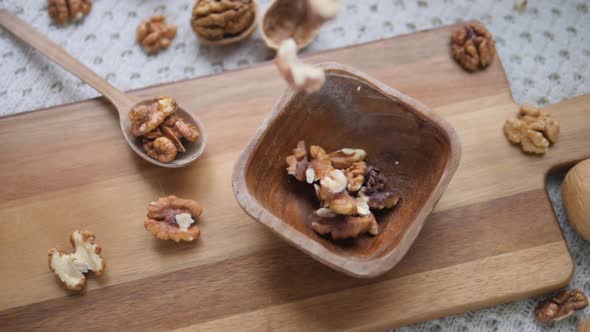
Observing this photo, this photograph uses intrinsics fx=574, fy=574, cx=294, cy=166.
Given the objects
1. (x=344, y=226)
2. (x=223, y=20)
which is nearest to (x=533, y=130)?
(x=344, y=226)

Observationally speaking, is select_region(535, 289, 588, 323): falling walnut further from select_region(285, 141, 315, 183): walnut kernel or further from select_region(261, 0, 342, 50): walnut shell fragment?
select_region(261, 0, 342, 50): walnut shell fragment

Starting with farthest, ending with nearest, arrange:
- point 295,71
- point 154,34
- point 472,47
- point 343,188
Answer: point 154,34, point 472,47, point 343,188, point 295,71

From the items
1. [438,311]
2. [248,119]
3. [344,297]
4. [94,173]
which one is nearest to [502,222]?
[438,311]

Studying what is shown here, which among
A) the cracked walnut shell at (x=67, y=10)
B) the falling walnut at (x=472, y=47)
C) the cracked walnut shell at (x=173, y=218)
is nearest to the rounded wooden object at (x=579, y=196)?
the falling walnut at (x=472, y=47)

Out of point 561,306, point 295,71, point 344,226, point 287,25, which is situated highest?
point 295,71

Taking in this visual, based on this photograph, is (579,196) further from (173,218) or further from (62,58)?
(62,58)

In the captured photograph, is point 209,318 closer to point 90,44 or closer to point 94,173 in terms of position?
point 94,173

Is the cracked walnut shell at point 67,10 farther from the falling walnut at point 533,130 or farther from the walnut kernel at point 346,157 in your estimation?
the falling walnut at point 533,130
